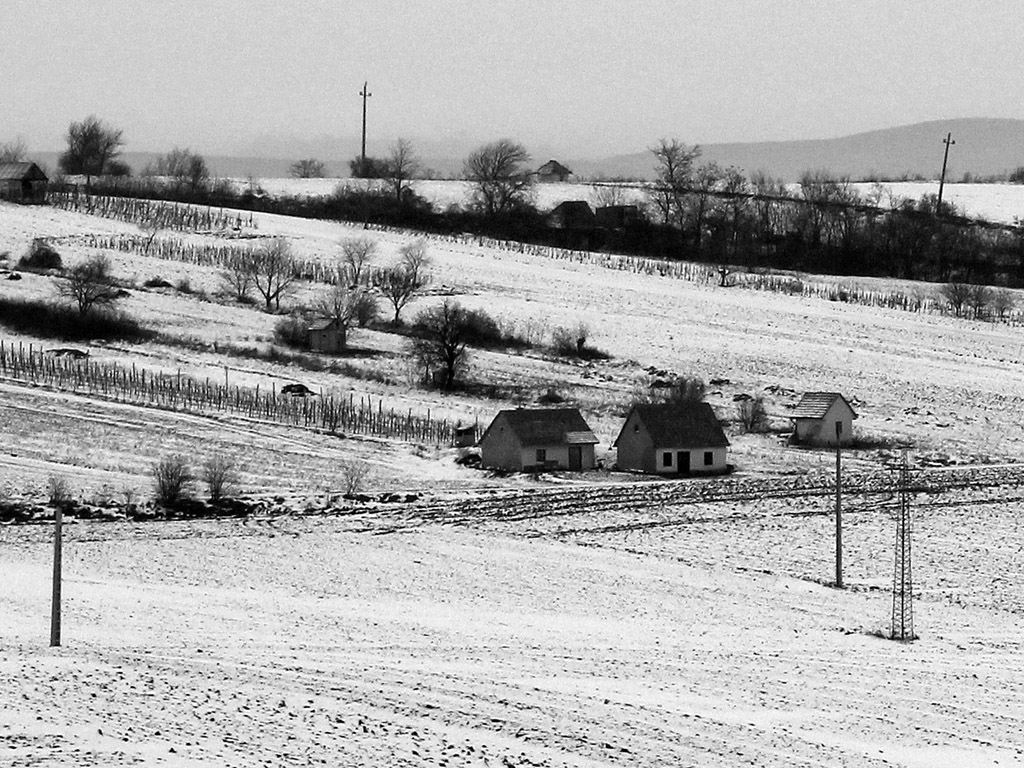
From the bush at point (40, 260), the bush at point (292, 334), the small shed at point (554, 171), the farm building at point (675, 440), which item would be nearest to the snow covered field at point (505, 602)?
the bush at point (292, 334)

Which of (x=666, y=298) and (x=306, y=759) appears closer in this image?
(x=306, y=759)

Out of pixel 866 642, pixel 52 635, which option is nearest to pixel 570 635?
pixel 866 642

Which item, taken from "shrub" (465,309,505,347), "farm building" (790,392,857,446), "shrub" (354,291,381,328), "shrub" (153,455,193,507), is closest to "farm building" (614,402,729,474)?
"farm building" (790,392,857,446)

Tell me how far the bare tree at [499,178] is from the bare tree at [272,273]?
116 ft

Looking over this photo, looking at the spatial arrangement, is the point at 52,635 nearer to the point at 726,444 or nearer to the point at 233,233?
the point at 726,444

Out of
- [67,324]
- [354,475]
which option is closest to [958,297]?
[67,324]

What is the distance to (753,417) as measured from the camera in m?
61.5

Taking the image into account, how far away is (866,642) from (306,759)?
47.4ft

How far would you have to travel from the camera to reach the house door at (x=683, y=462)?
5438cm

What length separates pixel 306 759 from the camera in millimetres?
19703

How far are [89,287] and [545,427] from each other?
1123 inches

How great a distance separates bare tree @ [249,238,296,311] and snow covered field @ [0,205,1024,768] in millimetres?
7310

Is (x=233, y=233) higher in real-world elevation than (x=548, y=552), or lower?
higher

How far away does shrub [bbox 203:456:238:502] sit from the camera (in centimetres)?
4650
